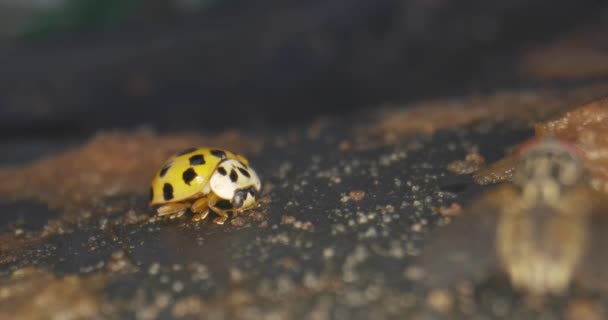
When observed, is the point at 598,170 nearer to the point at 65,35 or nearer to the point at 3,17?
the point at 65,35

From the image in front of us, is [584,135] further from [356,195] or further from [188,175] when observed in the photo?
[188,175]

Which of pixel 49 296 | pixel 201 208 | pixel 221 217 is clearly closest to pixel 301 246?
pixel 221 217

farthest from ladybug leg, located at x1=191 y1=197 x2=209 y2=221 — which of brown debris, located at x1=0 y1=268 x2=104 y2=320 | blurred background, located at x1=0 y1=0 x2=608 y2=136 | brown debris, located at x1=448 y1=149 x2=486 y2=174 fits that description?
blurred background, located at x1=0 y1=0 x2=608 y2=136

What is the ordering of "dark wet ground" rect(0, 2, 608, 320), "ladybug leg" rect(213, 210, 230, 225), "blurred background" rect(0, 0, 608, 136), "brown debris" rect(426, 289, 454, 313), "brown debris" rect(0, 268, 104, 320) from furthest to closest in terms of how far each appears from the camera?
"blurred background" rect(0, 0, 608, 136)
"ladybug leg" rect(213, 210, 230, 225)
"brown debris" rect(0, 268, 104, 320)
"dark wet ground" rect(0, 2, 608, 320)
"brown debris" rect(426, 289, 454, 313)

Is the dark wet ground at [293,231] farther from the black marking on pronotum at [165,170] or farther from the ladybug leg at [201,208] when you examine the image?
the black marking on pronotum at [165,170]

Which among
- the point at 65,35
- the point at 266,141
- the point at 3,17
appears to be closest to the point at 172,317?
the point at 266,141

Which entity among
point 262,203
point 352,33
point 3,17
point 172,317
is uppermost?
point 3,17

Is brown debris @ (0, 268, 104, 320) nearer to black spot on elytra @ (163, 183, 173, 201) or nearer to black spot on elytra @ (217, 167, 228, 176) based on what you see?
black spot on elytra @ (163, 183, 173, 201)
